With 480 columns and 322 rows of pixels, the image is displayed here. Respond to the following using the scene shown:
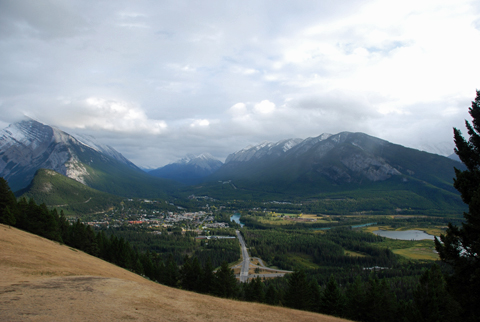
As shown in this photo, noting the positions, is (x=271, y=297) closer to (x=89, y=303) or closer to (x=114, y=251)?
(x=89, y=303)

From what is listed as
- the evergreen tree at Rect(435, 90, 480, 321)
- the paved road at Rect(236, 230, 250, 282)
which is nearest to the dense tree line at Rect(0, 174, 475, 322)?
the evergreen tree at Rect(435, 90, 480, 321)

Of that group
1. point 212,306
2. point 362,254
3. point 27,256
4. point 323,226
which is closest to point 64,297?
point 212,306

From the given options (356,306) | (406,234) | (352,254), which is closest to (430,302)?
(356,306)

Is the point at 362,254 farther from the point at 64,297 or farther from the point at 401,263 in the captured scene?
the point at 64,297

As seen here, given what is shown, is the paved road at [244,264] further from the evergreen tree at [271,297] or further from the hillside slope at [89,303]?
the hillside slope at [89,303]

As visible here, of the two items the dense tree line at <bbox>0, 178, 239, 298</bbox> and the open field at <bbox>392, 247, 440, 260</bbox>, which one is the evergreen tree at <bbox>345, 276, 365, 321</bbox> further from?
the open field at <bbox>392, 247, 440, 260</bbox>

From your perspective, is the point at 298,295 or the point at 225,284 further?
the point at 225,284

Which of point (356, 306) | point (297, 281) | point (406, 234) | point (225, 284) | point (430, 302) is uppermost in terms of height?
point (430, 302)
